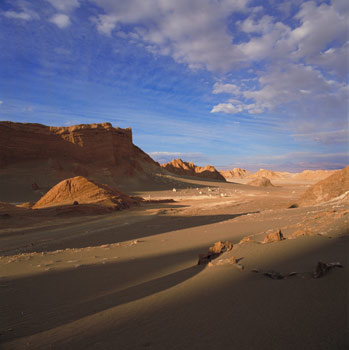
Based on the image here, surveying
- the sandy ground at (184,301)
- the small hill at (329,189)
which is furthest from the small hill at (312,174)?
the sandy ground at (184,301)

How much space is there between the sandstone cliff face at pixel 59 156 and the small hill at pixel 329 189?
92.6 feet

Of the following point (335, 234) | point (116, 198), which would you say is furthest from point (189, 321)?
point (116, 198)

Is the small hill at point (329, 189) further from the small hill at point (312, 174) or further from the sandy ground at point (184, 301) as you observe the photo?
the small hill at point (312, 174)

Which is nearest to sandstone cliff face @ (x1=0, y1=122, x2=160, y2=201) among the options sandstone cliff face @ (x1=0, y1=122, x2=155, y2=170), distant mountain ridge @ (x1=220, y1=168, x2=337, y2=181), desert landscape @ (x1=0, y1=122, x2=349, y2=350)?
sandstone cliff face @ (x1=0, y1=122, x2=155, y2=170)

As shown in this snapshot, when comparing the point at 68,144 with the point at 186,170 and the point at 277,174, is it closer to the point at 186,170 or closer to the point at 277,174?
the point at 186,170

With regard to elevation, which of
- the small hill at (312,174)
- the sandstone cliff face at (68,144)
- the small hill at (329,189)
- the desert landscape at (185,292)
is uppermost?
the sandstone cliff face at (68,144)

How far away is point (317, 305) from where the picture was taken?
2.09 meters

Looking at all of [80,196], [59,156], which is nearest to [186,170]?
[59,156]

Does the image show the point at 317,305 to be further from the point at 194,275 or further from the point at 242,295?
the point at 194,275

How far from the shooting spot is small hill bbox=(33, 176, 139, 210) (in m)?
18.4

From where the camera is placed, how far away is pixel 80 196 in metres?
19.0

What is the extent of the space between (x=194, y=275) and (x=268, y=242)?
1.44m

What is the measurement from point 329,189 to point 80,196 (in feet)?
52.8

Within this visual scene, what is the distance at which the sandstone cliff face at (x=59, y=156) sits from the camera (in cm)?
3462
